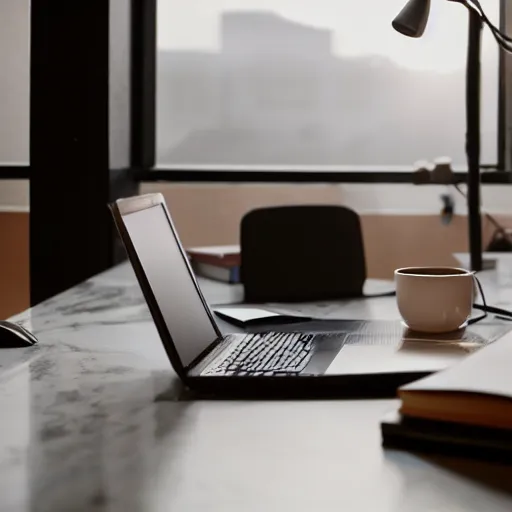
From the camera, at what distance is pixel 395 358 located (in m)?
1.08

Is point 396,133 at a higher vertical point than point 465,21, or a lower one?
lower

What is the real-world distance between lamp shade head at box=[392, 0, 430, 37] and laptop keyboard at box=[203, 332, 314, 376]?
2.27 ft

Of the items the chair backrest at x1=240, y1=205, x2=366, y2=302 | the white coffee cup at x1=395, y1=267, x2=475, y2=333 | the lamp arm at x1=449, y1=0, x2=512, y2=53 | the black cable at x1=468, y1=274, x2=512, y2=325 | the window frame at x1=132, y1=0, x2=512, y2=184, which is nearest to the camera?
the white coffee cup at x1=395, y1=267, x2=475, y2=333

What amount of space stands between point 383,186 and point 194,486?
2223 millimetres

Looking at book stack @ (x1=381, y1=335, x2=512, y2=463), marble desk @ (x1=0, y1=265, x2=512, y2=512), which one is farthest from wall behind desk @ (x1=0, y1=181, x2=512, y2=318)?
book stack @ (x1=381, y1=335, x2=512, y2=463)

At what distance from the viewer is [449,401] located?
77 cm

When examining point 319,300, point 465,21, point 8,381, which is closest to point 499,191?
point 465,21

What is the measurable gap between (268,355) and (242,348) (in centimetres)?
6

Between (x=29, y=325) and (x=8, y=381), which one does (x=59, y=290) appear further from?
(x=8, y=381)

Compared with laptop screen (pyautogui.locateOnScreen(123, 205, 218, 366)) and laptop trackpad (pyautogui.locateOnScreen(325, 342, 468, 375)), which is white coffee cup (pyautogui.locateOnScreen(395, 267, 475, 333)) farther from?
laptop screen (pyautogui.locateOnScreen(123, 205, 218, 366))

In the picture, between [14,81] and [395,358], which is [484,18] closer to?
[395,358]

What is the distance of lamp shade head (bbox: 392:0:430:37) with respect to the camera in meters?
1.65

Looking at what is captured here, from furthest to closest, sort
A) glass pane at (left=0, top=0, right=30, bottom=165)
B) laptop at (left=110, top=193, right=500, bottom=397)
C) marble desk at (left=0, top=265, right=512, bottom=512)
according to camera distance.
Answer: glass pane at (left=0, top=0, right=30, bottom=165) → laptop at (left=110, top=193, right=500, bottom=397) → marble desk at (left=0, top=265, right=512, bottom=512)

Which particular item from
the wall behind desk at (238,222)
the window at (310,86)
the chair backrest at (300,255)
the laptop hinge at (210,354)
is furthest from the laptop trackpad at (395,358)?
the window at (310,86)
